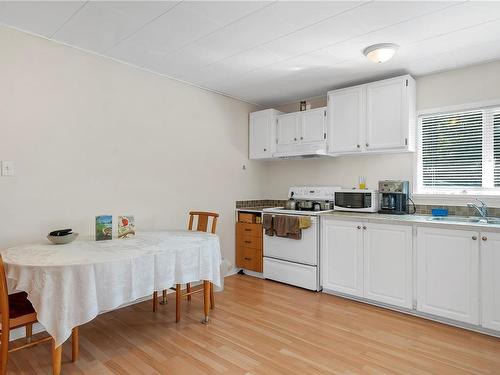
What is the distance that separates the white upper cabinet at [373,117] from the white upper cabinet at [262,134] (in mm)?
875

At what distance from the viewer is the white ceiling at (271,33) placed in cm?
224

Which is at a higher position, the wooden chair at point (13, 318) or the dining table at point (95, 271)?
the dining table at point (95, 271)

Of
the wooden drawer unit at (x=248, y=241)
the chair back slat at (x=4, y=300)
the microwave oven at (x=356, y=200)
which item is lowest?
the wooden drawer unit at (x=248, y=241)

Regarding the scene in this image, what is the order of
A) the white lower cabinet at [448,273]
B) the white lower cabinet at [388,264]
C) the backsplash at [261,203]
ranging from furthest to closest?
the backsplash at [261,203] < the white lower cabinet at [388,264] < the white lower cabinet at [448,273]

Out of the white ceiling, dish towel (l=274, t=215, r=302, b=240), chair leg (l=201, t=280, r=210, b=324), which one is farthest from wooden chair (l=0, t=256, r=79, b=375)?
dish towel (l=274, t=215, r=302, b=240)

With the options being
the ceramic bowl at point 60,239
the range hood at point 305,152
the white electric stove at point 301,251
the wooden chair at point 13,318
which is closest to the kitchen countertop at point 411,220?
the white electric stove at point 301,251

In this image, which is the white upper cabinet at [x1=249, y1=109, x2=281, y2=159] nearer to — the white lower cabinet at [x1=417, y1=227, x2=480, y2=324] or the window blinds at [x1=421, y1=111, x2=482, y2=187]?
the window blinds at [x1=421, y1=111, x2=482, y2=187]

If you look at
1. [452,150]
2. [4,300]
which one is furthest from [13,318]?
[452,150]

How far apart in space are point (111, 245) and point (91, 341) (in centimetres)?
80

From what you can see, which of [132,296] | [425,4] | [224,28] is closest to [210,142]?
[224,28]

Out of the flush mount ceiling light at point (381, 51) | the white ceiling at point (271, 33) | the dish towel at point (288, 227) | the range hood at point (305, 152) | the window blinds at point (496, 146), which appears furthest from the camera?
the range hood at point (305, 152)

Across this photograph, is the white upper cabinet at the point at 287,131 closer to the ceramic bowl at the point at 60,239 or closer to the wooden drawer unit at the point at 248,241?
the wooden drawer unit at the point at 248,241

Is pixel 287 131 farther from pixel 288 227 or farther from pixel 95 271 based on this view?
pixel 95 271

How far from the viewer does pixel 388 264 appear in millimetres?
3139
